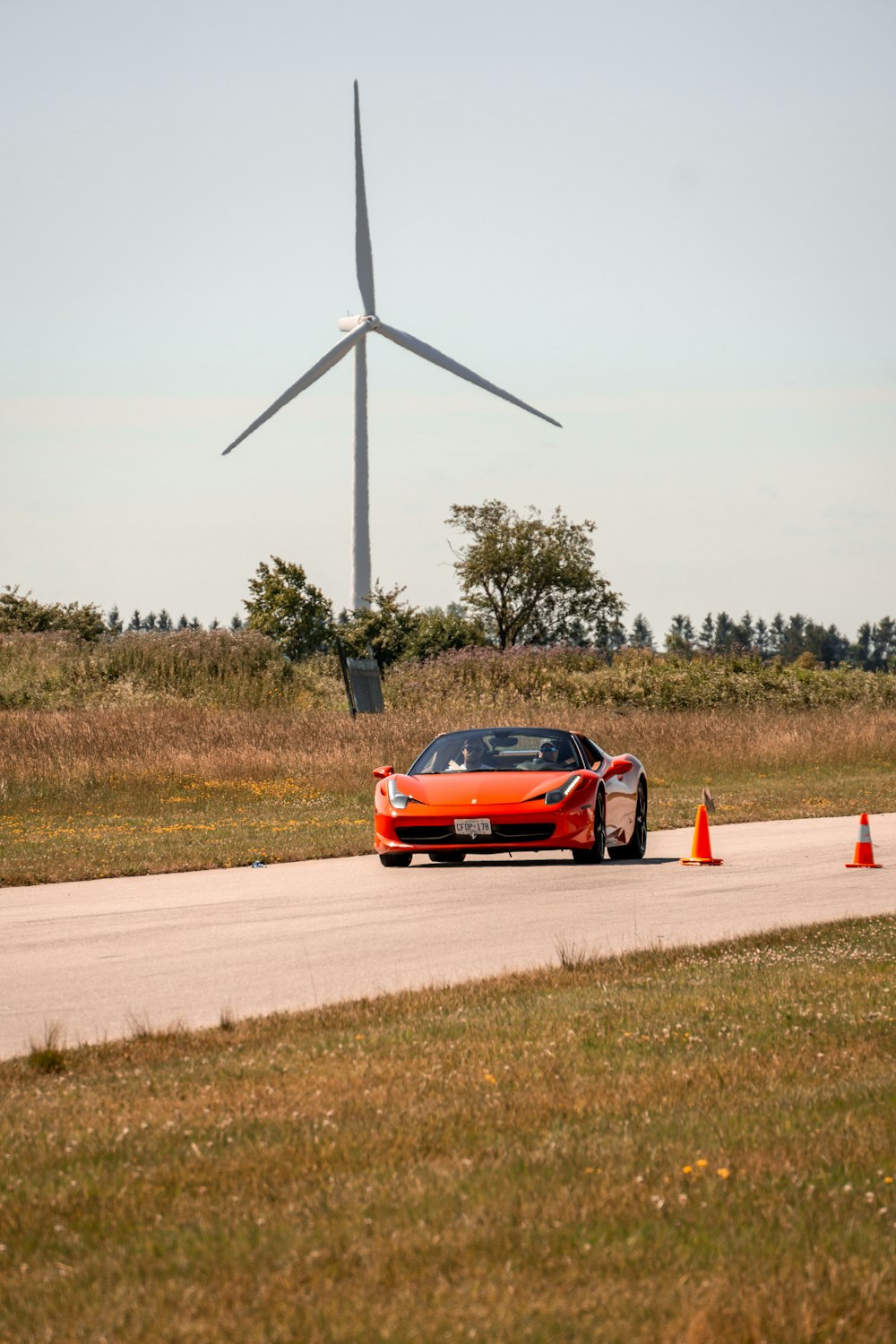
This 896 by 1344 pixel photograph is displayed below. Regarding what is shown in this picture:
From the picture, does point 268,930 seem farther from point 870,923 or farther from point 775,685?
point 775,685

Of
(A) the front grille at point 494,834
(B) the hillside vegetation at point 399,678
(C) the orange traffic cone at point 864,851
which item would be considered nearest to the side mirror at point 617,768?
(A) the front grille at point 494,834

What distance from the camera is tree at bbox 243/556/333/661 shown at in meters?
49.6

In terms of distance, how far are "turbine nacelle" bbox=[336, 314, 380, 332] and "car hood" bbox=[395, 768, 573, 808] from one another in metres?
38.8

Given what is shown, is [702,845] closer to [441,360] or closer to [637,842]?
[637,842]

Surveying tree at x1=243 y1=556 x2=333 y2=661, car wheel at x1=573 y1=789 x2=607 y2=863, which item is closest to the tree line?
tree at x1=243 y1=556 x2=333 y2=661

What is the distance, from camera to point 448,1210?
16.4 ft

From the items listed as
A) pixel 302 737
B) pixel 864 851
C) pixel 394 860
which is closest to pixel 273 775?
pixel 302 737

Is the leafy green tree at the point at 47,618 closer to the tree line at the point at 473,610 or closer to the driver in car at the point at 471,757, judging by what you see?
the tree line at the point at 473,610

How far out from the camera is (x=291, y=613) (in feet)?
163

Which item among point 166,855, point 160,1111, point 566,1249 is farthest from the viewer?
point 166,855

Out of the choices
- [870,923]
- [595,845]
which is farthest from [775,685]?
[870,923]

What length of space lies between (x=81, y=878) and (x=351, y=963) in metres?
6.77

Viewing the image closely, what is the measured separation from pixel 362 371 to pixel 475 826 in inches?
1529

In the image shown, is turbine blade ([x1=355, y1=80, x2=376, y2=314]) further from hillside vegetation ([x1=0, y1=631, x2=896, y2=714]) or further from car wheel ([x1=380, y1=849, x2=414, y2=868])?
car wheel ([x1=380, y1=849, x2=414, y2=868])
